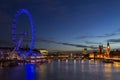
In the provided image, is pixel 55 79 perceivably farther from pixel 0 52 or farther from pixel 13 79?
pixel 0 52

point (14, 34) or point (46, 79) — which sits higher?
point (14, 34)

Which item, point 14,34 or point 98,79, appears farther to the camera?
point 14,34

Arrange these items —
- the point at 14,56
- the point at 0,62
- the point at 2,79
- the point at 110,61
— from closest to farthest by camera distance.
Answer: the point at 2,79 < the point at 0,62 < the point at 14,56 < the point at 110,61

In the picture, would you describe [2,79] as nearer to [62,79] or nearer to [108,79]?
[62,79]

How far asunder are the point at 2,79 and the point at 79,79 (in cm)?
1336

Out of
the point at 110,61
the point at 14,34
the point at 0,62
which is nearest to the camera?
the point at 14,34

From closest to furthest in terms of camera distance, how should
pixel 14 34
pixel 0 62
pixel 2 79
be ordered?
pixel 2 79, pixel 14 34, pixel 0 62

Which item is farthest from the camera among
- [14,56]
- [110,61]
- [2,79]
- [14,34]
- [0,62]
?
[110,61]

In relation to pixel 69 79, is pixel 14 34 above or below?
above

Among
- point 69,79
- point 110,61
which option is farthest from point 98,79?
point 110,61

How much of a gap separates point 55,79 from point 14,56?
90904 mm

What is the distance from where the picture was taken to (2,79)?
49.2 meters

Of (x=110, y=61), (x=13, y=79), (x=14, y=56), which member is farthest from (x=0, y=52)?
(x=13, y=79)

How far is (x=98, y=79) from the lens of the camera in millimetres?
51469
